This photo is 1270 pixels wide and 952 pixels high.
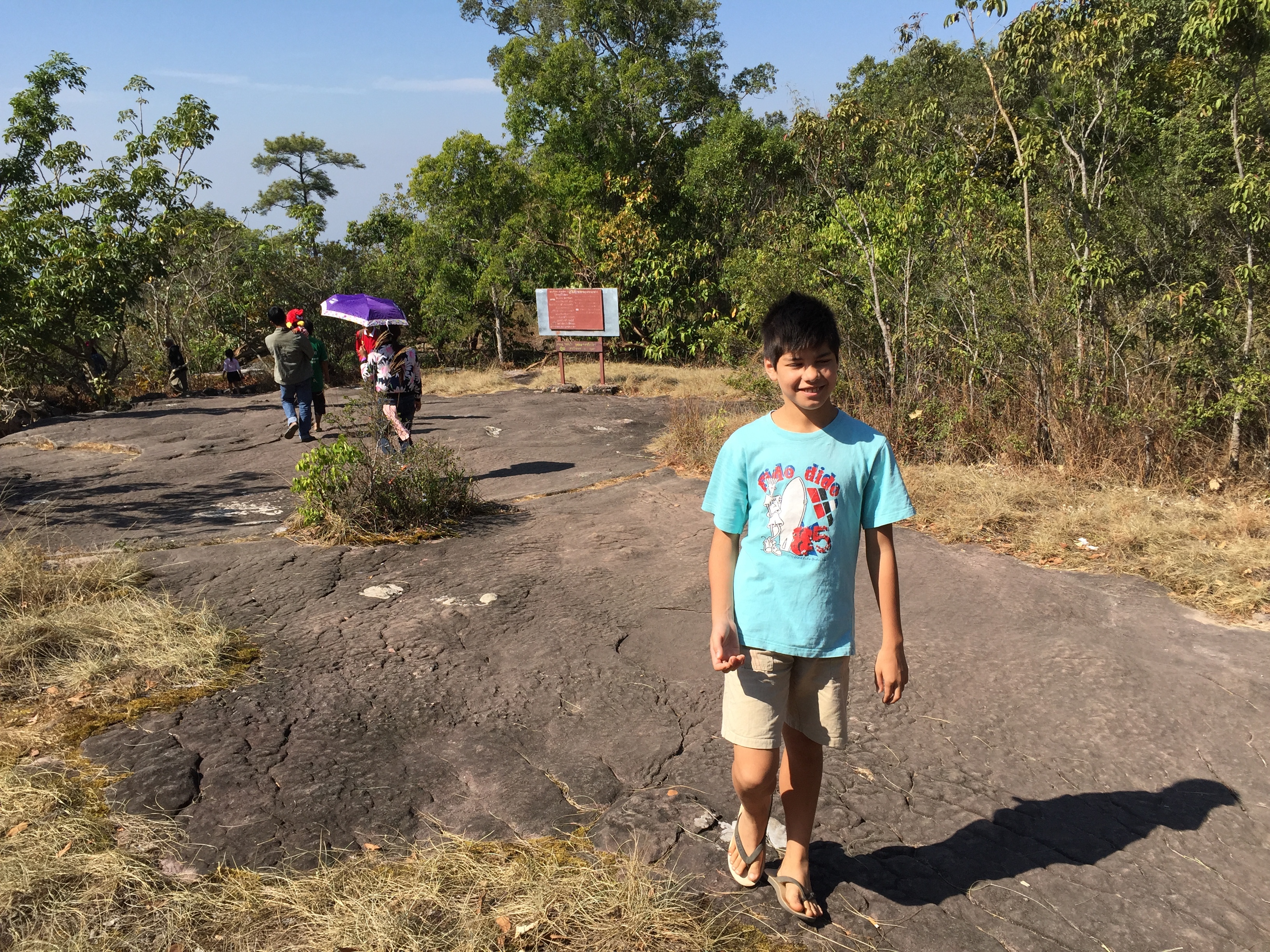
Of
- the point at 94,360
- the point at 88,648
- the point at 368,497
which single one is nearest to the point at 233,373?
the point at 94,360

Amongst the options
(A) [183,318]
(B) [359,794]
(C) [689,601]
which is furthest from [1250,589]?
(A) [183,318]

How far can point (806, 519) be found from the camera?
2.41 meters

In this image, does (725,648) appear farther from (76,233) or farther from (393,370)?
(76,233)

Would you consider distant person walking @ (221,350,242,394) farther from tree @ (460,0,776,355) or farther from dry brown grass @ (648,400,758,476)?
dry brown grass @ (648,400,758,476)

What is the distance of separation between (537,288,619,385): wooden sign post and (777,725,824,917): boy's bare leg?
13936 mm

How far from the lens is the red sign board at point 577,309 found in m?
16.4

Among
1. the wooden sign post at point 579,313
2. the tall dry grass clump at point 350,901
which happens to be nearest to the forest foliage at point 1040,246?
A: the wooden sign post at point 579,313

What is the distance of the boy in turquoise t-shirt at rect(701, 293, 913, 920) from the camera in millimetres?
2406

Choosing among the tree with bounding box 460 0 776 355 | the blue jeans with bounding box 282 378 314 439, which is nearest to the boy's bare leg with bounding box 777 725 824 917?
the blue jeans with bounding box 282 378 314 439

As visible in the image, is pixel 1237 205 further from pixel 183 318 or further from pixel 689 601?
pixel 183 318

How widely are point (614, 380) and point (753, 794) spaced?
49.3 feet

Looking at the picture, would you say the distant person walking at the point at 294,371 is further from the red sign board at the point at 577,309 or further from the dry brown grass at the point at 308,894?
the dry brown grass at the point at 308,894

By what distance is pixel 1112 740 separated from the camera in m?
3.53

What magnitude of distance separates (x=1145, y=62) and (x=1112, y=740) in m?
7.03
